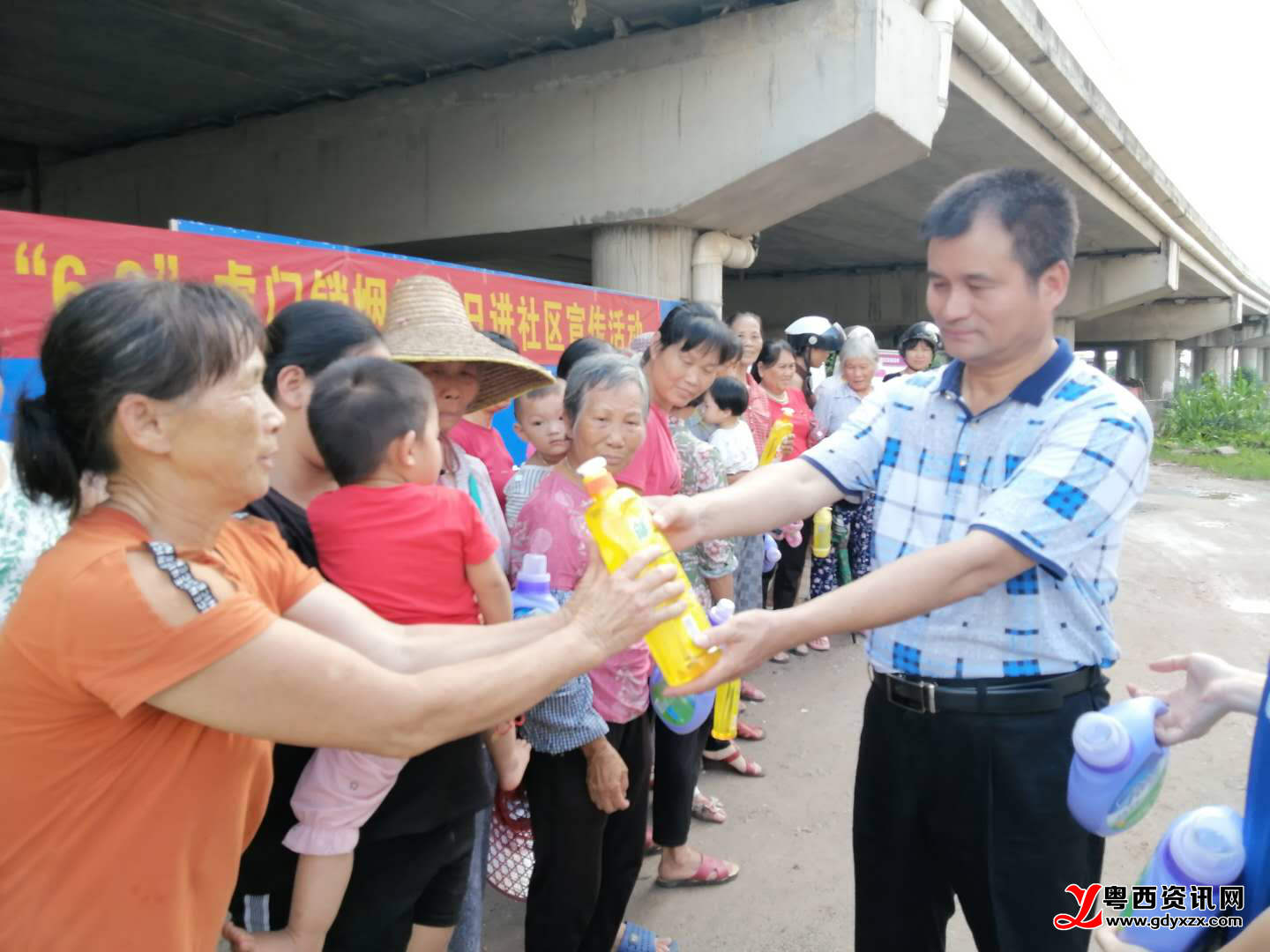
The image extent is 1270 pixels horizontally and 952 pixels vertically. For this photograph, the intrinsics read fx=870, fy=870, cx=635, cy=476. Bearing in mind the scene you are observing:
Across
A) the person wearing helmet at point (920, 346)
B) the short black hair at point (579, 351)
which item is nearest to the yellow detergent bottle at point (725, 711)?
the short black hair at point (579, 351)

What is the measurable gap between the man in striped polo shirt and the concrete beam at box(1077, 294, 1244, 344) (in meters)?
28.0

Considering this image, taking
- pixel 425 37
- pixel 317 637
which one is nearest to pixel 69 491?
pixel 317 637

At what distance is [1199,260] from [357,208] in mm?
18391

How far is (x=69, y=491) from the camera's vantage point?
1179mm

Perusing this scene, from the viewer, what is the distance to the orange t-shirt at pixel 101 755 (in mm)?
1051

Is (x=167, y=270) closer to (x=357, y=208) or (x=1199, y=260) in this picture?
(x=357, y=208)

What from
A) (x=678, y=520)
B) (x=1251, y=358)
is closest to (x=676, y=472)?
(x=678, y=520)

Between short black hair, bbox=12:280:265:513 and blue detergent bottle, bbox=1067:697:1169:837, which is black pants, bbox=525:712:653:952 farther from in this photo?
short black hair, bbox=12:280:265:513

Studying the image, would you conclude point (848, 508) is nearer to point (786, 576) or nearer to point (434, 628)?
point (786, 576)

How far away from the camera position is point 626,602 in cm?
141

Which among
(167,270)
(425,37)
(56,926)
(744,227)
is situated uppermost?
(425,37)

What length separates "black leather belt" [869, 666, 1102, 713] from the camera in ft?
5.42


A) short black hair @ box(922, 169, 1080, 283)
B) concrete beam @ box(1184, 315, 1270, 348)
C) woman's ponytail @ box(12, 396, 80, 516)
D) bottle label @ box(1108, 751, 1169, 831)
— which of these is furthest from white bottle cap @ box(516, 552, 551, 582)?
concrete beam @ box(1184, 315, 1270, 348)

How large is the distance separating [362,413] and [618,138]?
5986mm
